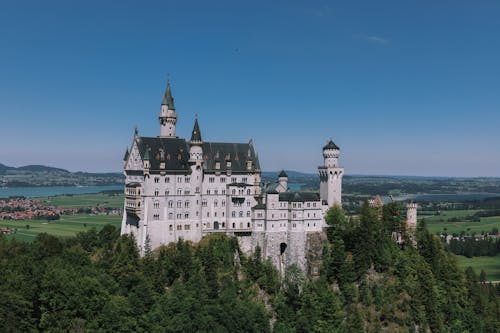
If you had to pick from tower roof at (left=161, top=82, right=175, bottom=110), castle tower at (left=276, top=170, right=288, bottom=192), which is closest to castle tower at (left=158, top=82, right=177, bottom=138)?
tower roof at (left=161, top=82, right=175, bottom=110)

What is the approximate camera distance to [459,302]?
96625 millimetres

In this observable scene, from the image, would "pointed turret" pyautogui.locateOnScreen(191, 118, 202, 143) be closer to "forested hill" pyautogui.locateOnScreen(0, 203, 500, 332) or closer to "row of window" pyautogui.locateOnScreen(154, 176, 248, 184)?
"row of window" pyautogui.locateOnScreen(154, 176, 248, 184)

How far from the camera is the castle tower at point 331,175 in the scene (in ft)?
317

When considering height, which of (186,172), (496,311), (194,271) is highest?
(186,172)

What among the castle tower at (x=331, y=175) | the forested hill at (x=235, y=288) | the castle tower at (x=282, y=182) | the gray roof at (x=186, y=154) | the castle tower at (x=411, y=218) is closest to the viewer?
the forested hill at (x=235, y=288)

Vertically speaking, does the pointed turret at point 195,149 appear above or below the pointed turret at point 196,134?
below

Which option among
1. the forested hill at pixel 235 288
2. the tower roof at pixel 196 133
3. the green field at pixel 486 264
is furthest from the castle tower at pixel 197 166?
the green field at pixel 486 264

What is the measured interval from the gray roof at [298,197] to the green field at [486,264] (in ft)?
272

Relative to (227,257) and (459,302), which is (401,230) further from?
(227,257)

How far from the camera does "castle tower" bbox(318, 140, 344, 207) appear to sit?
96.5 meters

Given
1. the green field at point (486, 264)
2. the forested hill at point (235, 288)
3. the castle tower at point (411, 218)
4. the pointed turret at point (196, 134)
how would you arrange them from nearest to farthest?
the forested hill at point (235, 288) < the pointed turret at point (196, 134) < the castle tower at point (411, 218) < the green field at point (486, 264)

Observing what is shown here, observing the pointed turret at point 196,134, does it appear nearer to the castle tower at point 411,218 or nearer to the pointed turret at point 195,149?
the pointed turret at point 195,149

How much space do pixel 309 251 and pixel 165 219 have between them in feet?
84.1

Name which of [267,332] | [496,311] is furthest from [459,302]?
[267,332]
